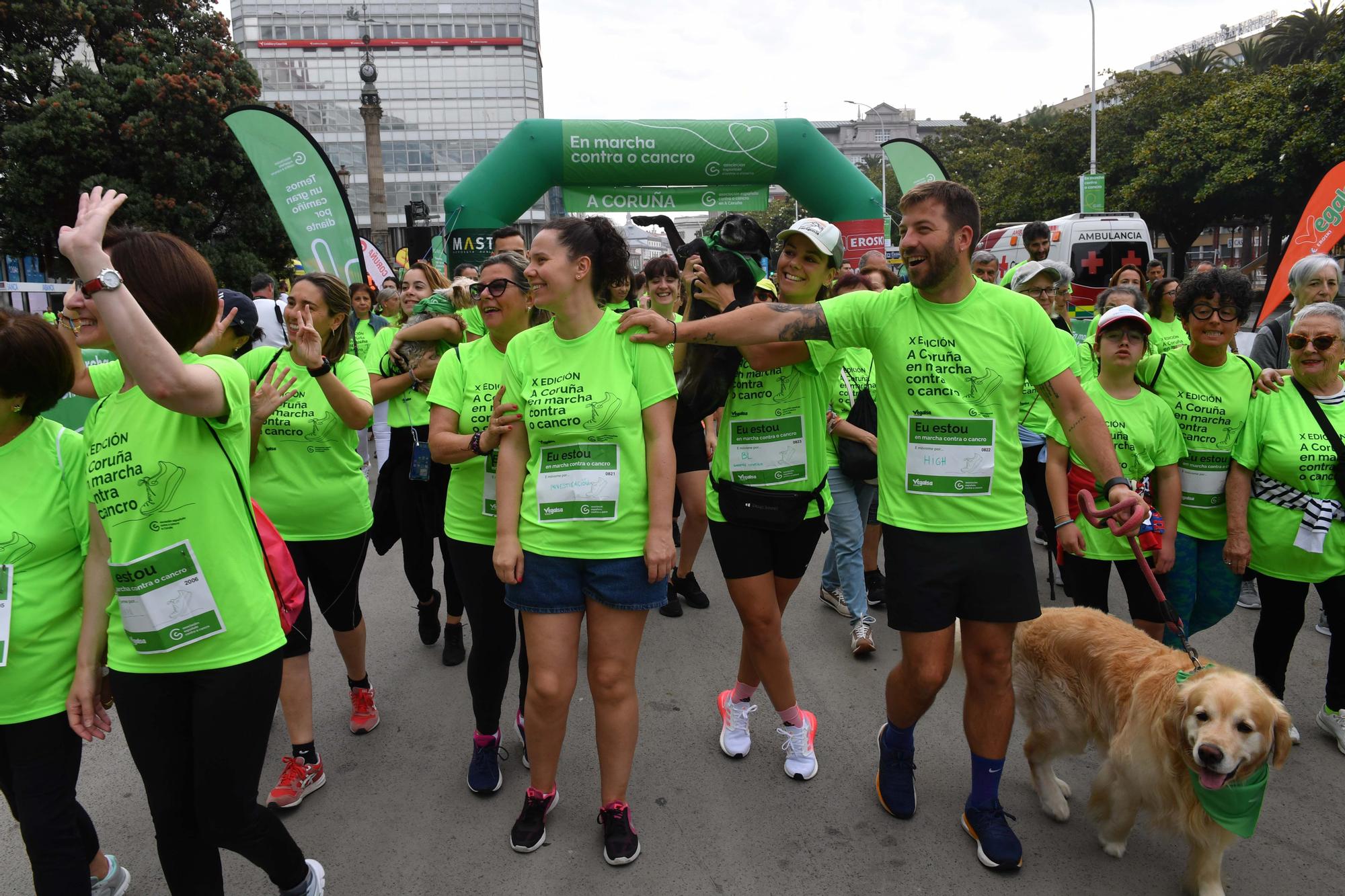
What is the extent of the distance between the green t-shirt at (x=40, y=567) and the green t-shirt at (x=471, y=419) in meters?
1.25

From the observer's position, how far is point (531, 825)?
9.64 ft

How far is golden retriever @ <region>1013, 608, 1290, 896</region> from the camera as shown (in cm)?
240

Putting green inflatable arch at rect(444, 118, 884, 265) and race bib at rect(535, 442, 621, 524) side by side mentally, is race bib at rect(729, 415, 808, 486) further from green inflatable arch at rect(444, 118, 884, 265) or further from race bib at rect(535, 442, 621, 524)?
green inflatable arch at rect(444, 118, 884, 265)

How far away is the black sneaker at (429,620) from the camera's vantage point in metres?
4.81

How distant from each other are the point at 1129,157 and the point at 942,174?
22.3 m

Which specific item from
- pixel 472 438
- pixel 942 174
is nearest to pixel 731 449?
pixel 472 438

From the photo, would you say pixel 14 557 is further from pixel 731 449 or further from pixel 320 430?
pixel 731 449

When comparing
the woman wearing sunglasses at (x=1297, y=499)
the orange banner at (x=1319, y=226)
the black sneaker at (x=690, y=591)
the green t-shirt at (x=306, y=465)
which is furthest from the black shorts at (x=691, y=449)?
the orange banner at (x=1319, y=226)

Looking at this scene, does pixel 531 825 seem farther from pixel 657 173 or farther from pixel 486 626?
pixel 657 173

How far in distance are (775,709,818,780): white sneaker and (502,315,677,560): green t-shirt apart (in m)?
1.19

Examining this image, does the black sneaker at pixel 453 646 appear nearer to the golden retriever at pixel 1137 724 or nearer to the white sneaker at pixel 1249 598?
the golden retriever at pixel 1137 724

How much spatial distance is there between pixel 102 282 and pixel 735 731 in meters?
2.77

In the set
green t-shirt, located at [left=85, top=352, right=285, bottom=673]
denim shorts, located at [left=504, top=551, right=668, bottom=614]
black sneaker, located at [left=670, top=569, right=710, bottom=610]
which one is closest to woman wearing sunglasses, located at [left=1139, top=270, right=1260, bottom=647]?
denim shorts, located at [left=504, top=551, right=668, bottom=614]

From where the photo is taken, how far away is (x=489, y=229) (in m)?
13.2
